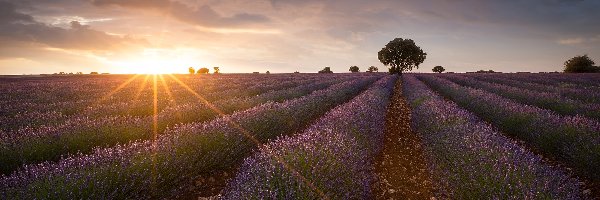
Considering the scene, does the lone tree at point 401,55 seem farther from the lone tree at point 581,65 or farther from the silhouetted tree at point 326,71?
the lone tree at point 581,65

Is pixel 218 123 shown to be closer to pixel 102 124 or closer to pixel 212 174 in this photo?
pixel 212 174

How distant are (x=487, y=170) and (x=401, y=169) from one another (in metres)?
1.84

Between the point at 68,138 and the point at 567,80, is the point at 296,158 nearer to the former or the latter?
the point at 68,138

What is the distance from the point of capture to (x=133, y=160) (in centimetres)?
392

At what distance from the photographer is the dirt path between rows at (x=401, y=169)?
14.9 feet

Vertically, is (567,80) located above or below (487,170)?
above

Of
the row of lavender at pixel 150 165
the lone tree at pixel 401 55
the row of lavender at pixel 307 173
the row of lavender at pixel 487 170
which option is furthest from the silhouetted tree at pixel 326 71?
the row of lavender at pixel 307 173

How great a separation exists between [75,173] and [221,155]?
2.08 m

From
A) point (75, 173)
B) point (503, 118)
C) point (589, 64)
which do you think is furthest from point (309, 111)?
point (589, 64)

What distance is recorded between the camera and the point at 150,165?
4020 millimetres

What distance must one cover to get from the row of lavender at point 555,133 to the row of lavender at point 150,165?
181 inches

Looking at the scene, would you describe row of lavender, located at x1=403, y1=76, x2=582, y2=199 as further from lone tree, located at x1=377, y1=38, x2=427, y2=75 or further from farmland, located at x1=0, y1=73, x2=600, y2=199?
lone tree, located at x1=377, y1=38, x2=427, y2=75

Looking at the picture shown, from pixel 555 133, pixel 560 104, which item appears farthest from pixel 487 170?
pixel 560 104

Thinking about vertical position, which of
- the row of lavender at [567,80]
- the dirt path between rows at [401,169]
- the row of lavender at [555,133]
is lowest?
the dirt path between rows at [401,169]
